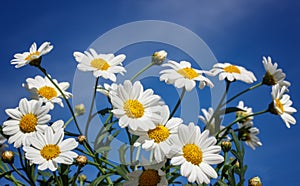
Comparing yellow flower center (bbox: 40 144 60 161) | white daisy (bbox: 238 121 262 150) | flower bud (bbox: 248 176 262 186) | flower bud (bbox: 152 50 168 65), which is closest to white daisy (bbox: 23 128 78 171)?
yellow flower center (bbox: 40 144 60 161)

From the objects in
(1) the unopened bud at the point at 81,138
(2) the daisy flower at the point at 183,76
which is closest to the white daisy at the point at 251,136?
(2) the daisy flower at the point at 183,76

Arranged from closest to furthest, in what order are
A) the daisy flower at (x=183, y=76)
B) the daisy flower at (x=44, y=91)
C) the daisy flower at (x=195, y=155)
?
the daisy flower at (x=195, y=155)
the daisy flower at (x=183, y=76)
the daisy flower at (x=44, y=91)

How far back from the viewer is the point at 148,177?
4.34 feet

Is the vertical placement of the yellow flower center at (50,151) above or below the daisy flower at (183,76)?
below

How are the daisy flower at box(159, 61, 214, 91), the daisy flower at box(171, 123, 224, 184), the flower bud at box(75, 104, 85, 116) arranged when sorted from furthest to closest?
the flower bud at box(75, 104, 85, 116) → the daisy flower at box(159, 61, 214, 91) → the daisy flower at box(171, 123, 224, 184)

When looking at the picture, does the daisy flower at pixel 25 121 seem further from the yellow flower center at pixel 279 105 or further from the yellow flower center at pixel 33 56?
the yellow flower center at pixel 279 105

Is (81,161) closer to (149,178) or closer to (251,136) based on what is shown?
(149,178)

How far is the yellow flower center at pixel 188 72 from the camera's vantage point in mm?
1402

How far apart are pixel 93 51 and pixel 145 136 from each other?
1.21ft

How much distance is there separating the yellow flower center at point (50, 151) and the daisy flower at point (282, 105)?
666 mm

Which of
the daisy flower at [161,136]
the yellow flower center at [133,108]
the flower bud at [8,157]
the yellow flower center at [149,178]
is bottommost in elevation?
the yellow flower center at [149,178]

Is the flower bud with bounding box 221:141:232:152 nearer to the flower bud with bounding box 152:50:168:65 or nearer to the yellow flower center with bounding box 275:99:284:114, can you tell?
the yellow flower center with bounding box 275:99:284:114

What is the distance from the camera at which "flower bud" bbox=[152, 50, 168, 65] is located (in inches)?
64.9

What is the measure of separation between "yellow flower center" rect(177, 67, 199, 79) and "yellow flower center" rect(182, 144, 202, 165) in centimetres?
21
